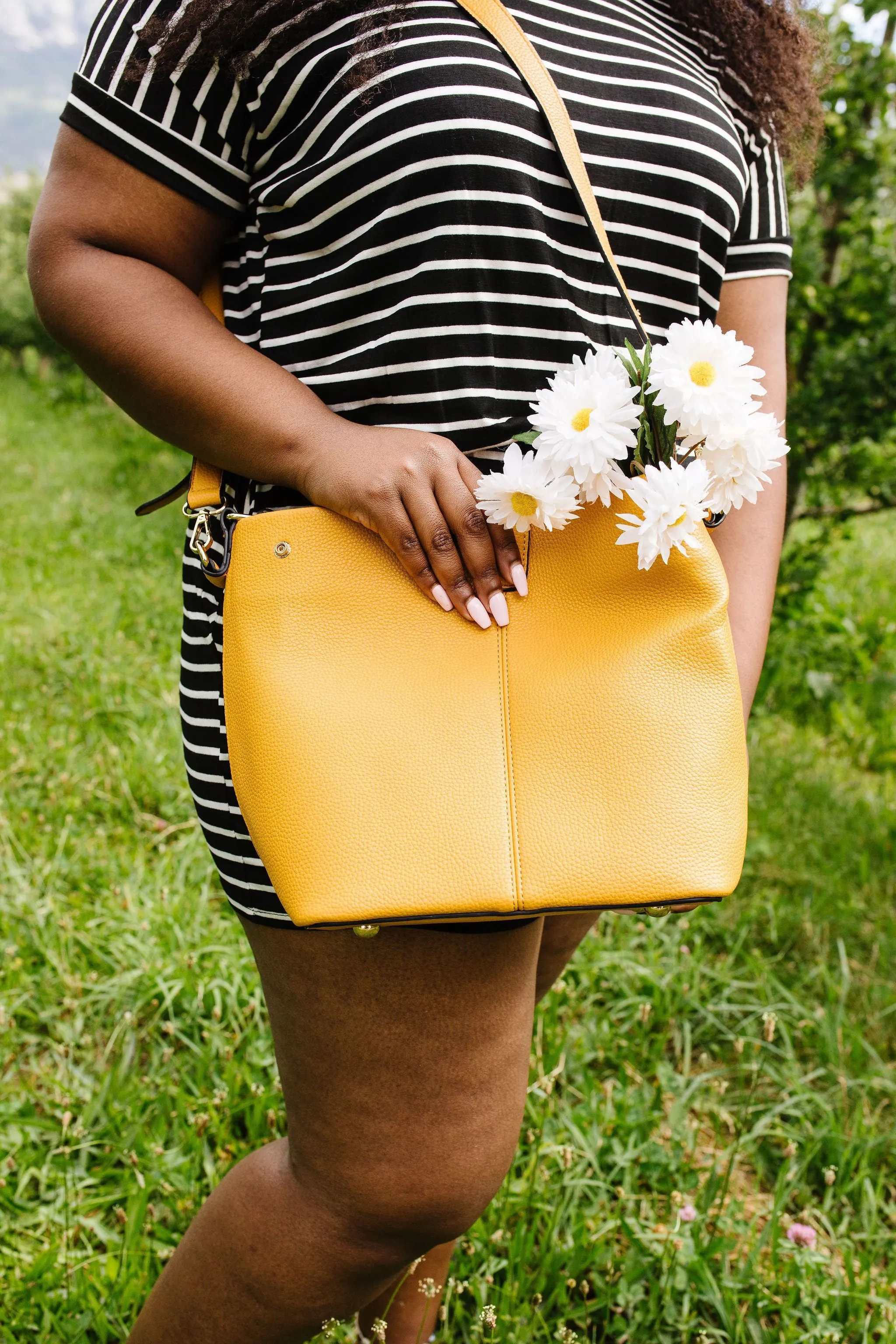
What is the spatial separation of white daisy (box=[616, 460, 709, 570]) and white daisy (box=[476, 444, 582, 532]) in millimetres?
58

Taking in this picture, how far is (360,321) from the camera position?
1.05 m

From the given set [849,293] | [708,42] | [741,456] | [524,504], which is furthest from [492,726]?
[849,293]

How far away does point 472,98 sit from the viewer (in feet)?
3.21

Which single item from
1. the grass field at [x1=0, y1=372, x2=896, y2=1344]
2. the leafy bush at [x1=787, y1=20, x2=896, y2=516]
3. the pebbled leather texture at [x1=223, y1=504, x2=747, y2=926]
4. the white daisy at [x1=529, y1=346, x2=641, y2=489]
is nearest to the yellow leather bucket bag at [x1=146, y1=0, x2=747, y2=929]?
the pebbled leather texture at [x1=223, y1=504, x2=747, y2=926]

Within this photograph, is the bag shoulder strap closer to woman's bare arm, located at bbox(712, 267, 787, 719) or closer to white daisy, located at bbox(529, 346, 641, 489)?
white daisy, located at bbox(529, 346, 641, 489)

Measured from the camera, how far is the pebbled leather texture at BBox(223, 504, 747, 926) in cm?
95

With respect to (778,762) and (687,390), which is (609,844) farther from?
(778,762)

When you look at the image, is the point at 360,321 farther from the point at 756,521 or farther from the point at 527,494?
the point at 756,521

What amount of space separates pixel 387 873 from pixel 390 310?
56cm

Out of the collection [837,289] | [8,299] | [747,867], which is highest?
[8,299]

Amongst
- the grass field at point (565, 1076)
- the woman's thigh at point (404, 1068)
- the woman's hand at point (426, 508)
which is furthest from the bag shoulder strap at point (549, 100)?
the grass field at point (565, 1076)

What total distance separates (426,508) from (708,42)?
2.67 ft

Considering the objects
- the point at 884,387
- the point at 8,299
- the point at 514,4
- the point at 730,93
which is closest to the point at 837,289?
the point at 884,387

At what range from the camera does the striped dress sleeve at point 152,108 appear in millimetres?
1014
